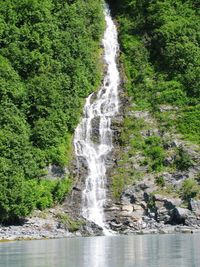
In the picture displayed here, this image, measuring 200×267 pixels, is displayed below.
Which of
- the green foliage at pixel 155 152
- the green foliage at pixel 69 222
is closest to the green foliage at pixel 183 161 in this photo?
the green foliage at pixel 155 152

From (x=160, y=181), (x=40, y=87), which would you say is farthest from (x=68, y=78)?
(x=160, y=181)

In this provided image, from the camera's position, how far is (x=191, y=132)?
6291 centimetres

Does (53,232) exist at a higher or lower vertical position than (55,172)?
lower

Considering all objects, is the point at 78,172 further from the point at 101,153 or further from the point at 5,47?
the point at 5,47

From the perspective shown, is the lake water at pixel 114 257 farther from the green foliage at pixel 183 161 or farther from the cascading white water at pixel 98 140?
the green foliage at pixel 183 161

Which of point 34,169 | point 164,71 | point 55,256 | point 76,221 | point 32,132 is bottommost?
point 55,256

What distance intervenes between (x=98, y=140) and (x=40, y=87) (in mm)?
7484

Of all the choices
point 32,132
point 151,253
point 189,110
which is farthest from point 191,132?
point 151,253

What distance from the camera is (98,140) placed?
2391 inches

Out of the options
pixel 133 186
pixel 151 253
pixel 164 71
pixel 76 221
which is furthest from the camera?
pixel 164 71

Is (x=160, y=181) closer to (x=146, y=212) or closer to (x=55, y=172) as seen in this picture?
(x=146, y=212)

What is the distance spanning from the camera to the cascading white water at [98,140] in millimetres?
55469

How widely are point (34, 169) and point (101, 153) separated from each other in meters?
6.54

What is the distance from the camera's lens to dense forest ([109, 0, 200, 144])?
66062mm
